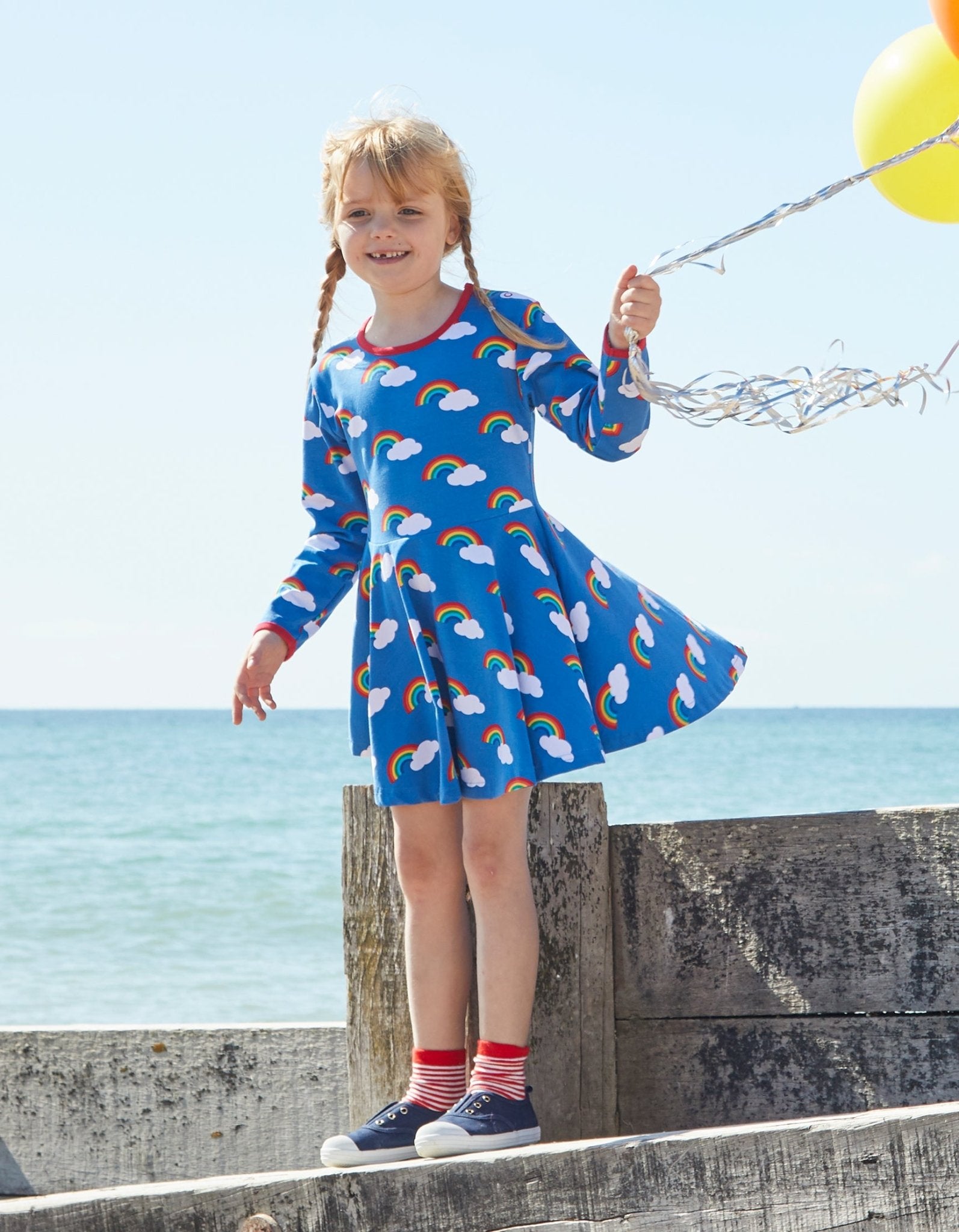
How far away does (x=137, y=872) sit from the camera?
13.7 metres

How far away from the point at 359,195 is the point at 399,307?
8.1 inches

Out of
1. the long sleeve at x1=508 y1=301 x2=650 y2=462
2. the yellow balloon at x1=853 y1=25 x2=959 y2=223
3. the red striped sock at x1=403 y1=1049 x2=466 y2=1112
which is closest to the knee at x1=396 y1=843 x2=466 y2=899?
the red striped sock at x1=403 y1=1049 x2=466 y2=1112

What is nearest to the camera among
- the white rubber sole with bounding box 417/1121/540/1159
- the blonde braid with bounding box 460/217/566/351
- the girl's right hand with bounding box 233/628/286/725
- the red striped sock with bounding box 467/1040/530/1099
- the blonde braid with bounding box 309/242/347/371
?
the white rubber sole with bounding box 417/1121/540/1159

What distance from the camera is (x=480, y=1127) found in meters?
1.88

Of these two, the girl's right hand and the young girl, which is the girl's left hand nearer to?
the young girl

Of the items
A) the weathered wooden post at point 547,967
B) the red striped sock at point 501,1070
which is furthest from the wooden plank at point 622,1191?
the weathered wooden post at point 547,967

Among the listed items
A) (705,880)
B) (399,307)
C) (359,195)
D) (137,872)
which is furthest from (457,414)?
(137,872)

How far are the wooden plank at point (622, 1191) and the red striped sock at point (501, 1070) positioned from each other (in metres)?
0.37

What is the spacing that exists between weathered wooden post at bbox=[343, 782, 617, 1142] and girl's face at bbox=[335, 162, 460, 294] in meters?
0.91

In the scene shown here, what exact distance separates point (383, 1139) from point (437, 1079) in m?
0.14

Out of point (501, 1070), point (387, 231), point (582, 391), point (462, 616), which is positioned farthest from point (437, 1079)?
point (387, 231)

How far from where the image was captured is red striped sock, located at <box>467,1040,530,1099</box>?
6.48 feet

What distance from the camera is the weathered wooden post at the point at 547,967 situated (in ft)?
6.84

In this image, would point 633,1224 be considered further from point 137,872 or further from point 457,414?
point 137,872
